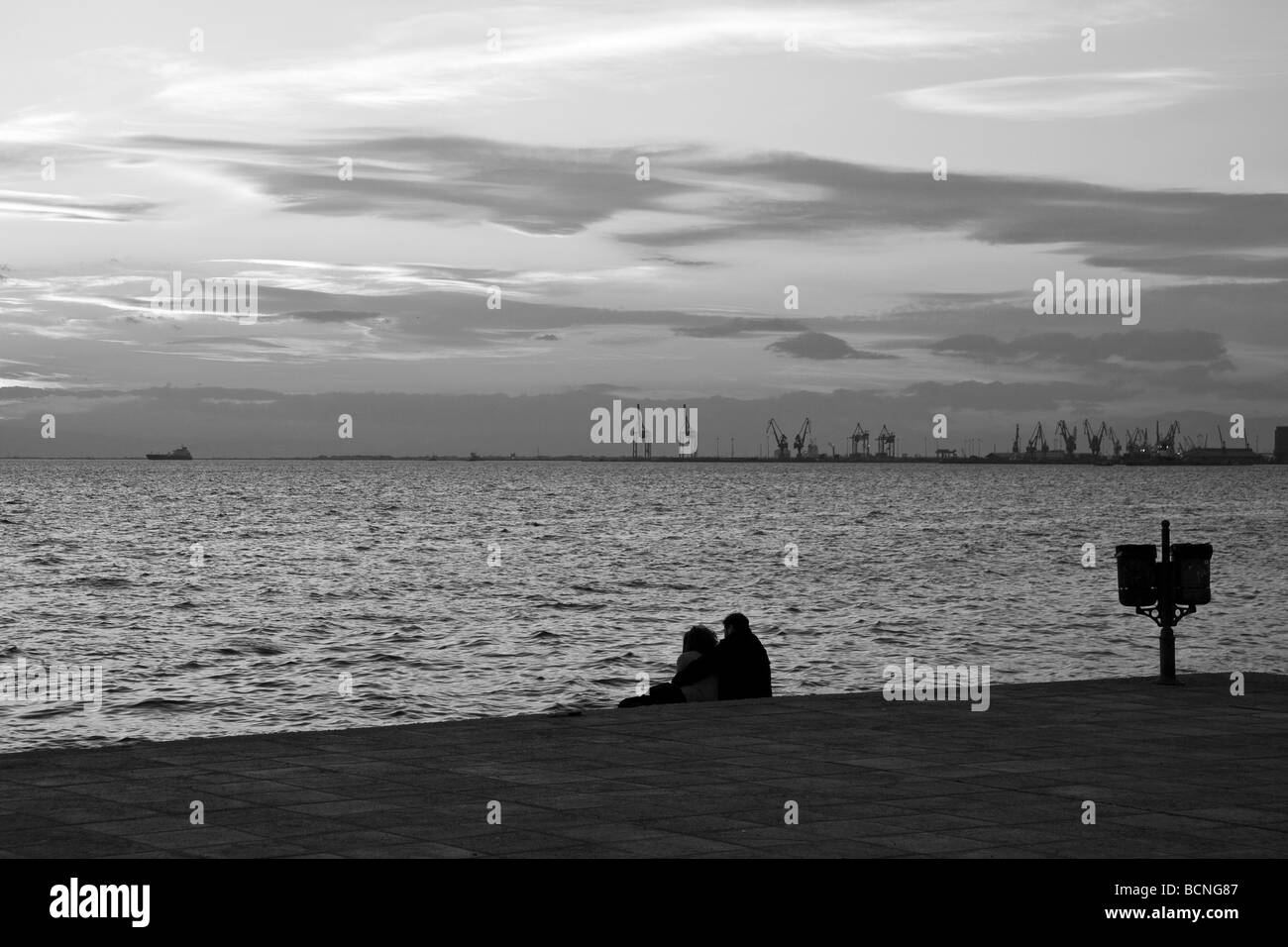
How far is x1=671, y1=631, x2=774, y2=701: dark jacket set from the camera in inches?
635

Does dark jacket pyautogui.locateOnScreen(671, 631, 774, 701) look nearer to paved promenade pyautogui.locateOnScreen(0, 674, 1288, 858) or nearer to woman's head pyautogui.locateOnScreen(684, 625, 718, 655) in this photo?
woman's head pyautogui.locateOnScreen(684, 625, 718, 655)

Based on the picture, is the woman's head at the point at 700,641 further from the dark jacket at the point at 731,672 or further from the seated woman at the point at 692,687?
the dark jacket at the point at 731,672

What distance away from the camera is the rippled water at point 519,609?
3272cm

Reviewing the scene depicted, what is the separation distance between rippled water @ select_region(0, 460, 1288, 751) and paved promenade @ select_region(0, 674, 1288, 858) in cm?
1537

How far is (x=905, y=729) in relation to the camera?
13805 millimetres

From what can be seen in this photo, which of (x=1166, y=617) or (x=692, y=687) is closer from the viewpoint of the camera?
(x=692, y=687)

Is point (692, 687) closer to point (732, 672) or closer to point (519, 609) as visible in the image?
point (732, 672)

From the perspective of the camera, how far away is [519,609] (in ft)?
167

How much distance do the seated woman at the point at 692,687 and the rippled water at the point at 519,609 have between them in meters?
13.3

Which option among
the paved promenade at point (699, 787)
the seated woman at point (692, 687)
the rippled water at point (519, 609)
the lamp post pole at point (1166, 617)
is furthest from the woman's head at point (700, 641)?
the rippled water at point (519, 609)

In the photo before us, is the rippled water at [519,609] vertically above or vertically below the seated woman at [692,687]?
below

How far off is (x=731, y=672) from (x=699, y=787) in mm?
5182

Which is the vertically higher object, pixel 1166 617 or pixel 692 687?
pixel 1166 617

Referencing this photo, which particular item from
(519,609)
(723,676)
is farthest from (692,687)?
(519,609)
